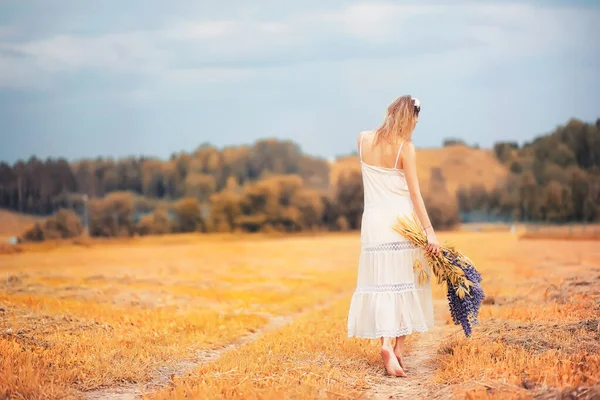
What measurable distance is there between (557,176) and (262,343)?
2659 cm

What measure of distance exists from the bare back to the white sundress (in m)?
0.05

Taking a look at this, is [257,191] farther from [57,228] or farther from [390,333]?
[390,333]

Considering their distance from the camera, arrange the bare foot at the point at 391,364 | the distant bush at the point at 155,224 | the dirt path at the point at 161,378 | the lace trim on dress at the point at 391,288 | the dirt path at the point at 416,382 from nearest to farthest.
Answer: the dirt path at the point at 416,382 < the dirt path at the point at 161,378 < the bare foot at the point at 391,364 < the lace trim on dress at the point at 391,288 < the distant bush at the point at 155,224

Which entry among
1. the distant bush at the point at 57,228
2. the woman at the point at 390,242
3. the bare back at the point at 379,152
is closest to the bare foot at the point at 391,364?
the woman at the point at 390,242

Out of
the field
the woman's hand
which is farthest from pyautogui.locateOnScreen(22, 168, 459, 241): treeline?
the woman's hand

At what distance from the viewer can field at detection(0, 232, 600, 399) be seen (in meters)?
7.02

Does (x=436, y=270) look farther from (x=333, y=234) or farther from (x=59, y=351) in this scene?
(x=333, y=234)

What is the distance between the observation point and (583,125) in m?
31.2

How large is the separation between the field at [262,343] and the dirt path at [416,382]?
0.07ft

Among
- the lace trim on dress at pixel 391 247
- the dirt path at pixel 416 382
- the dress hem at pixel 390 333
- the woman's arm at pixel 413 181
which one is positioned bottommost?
the dirt path at pixel 416 382

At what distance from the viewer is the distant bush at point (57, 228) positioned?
99.7 feet

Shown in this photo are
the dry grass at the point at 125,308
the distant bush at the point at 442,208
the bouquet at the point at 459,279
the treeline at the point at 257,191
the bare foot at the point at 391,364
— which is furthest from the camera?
the distant bush at the point at 442,208

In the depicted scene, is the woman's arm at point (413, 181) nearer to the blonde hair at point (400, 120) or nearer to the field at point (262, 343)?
the blonde hair at point (400, 120)

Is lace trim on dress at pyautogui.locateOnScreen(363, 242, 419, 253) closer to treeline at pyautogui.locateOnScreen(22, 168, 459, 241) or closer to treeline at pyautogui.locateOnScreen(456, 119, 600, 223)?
treeline at pyautogui.locateOnScreen(456, 119, 600, 223)
